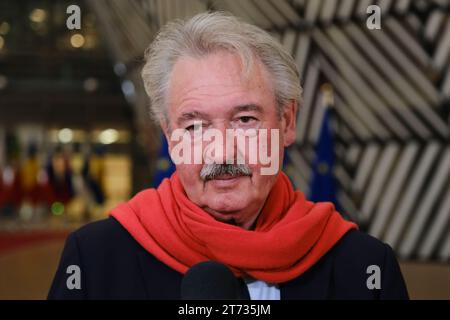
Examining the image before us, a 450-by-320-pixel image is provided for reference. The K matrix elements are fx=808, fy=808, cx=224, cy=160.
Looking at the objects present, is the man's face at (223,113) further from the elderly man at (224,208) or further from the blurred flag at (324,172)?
the blurred flag at (324,172)

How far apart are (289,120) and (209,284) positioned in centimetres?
56

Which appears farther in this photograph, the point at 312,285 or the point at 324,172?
the point at 324,172

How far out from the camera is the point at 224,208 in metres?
1.26

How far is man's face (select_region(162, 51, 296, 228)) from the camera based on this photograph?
1.21m

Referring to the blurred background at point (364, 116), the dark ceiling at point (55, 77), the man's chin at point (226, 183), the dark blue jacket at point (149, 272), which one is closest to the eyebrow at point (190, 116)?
the man's chin at point (226, 183)

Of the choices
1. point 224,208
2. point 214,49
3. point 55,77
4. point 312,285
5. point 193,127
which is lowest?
point 312,285

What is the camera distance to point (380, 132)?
931 centimetres

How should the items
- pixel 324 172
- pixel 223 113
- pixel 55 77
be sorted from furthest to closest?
pixel 55 77 → pixel 324 172 → pixel 223 113

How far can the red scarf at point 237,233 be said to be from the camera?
1.25 metres

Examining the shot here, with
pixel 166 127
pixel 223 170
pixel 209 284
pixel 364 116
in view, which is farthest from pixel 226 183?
pixel 364 116

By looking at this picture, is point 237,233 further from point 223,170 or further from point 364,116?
point 364,116
